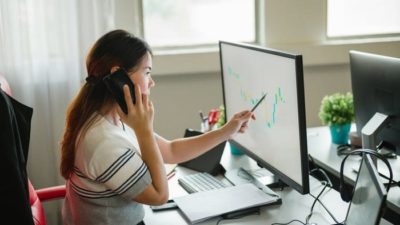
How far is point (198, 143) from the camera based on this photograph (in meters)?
1.75

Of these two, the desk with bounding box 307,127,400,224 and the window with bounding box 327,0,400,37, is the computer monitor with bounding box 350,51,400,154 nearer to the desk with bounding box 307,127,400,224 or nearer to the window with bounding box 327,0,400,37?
the desk with bounding box 307,127,400,224

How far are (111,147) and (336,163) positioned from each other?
92cm

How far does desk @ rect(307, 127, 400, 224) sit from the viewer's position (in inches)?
A: 59.7

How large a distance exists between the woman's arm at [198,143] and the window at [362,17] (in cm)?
157

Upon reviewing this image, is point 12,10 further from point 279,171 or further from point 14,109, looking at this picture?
point 279,171

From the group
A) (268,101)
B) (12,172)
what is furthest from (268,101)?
(12,172)

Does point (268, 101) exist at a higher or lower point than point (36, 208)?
higher

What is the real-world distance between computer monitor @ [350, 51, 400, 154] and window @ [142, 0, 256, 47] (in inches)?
47.8

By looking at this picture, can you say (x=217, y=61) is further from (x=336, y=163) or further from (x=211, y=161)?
(x=336, y=163)

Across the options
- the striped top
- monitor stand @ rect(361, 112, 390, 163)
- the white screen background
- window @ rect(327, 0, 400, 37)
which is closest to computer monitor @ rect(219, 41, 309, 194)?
the white screen background

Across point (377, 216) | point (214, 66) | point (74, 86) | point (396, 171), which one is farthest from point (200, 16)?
point (377, 216)

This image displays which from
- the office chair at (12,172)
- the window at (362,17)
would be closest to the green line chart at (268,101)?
the office chair at (12,172)

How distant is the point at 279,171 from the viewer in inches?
58.9

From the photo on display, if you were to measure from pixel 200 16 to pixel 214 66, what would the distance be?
33 cm
